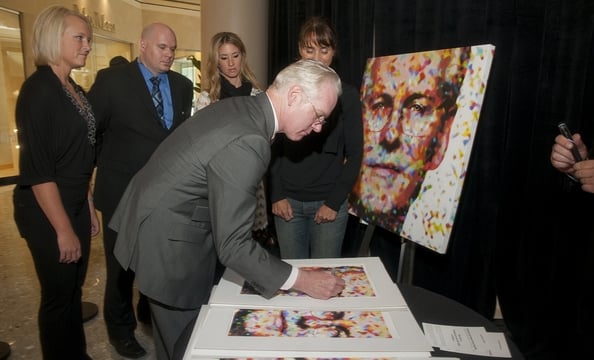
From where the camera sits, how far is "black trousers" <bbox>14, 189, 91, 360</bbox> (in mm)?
1479

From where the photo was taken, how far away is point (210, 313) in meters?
0.99

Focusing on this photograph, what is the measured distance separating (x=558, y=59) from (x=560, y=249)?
848 mm

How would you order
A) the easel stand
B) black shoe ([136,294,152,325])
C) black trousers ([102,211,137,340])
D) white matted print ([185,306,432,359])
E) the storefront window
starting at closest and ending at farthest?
1. white matted print ([185,306,432,359])
2. the easel stand
3. black trousers ([102,211,137,340])
4. black shoe ([136,294,152,325])
5. the storefront window

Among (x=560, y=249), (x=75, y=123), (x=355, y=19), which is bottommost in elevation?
(x=560, y=249)

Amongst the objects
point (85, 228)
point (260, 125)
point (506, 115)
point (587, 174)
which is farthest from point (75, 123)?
point (506, 115)

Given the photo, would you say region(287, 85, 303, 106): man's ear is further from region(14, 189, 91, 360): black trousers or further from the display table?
region(14, 189, 91, 360): black trousers

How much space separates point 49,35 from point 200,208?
96cm

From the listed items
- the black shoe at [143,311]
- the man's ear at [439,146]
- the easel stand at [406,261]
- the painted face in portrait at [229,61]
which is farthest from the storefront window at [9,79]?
the man's ear at [439,146]

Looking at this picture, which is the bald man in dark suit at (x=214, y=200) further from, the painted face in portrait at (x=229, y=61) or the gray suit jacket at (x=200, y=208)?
the painted face in portrait at (x=229, y=61)

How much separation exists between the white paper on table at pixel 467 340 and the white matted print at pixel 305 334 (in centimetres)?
20

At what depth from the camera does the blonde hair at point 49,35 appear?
1.48m

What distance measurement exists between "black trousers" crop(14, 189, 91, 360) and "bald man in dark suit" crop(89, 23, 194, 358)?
230 mm

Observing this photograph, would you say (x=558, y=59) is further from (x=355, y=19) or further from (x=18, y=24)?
(x=18, y=24)

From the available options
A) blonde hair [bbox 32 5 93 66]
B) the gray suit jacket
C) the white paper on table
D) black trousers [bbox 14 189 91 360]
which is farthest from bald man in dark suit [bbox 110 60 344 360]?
blonde hair [bbox 32 5 93 66]
